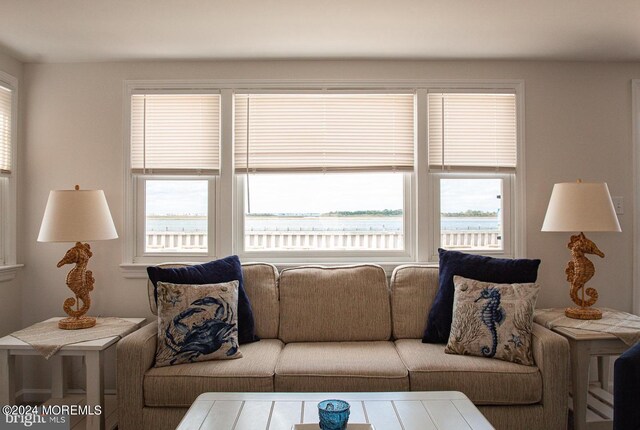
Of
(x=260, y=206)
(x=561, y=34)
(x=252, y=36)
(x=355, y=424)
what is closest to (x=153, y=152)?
(x=260, y=206)

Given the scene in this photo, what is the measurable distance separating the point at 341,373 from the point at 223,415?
0.76 meters

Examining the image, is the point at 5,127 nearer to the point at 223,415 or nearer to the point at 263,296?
the point at 263,296

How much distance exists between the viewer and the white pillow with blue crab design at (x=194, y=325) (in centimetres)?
245

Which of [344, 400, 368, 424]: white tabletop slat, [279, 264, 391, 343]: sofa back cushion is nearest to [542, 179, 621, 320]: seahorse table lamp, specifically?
[279, 264, 391, 343]: sofa back cushion

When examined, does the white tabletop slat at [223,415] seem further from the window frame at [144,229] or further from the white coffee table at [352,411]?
the window frame at [144,229]

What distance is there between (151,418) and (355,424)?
1251mm

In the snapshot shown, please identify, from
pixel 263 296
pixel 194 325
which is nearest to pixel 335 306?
pixel 263 296

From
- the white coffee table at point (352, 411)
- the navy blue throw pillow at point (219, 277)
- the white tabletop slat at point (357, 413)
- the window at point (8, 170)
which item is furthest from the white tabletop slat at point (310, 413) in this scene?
the window at point (8, 170)

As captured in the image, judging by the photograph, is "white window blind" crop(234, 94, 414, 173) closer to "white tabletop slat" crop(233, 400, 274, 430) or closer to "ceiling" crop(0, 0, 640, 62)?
"ceiling" crop(0, 0, 640, 62)

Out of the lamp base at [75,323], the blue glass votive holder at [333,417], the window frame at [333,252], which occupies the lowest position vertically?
the blue glass votive holder at [333,417]

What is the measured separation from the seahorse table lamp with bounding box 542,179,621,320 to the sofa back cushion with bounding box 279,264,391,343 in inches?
46.2

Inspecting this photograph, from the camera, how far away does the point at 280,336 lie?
2.89 meters

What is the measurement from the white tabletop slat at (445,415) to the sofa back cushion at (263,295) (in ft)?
4.18

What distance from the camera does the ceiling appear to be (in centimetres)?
244
